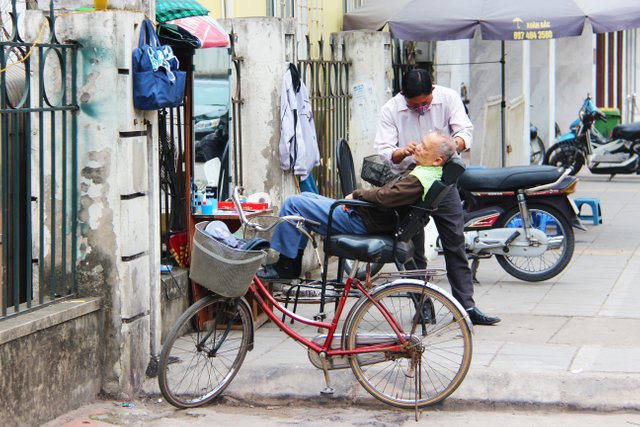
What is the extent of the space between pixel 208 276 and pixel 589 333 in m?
2.88

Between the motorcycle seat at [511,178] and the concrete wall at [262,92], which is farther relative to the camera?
the motorcycle seat at [511,178]

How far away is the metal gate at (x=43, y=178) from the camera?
5.84 m

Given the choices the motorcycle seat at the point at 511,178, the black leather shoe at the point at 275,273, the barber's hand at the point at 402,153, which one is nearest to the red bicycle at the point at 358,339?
the black leather shoe at the point at 275,273

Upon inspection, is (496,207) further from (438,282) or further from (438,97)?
(438,97)

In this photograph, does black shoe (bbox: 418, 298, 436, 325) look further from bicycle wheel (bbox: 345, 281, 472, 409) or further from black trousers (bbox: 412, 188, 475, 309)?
black trousers (bbox: 412, 188, 475, 309)

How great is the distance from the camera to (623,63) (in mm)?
27359

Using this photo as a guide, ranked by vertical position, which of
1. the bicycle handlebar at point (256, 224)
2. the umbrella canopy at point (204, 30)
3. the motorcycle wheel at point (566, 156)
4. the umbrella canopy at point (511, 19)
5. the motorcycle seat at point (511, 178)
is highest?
the umbrella canopy at point (511, 19)

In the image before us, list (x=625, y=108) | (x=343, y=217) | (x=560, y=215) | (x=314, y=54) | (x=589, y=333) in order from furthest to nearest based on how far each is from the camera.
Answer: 1. (x=625, y=108)
2. (x=314, y=54)
3. (x=560, y=215)
4. (x=589, y=333)
5. (x=343, y=217)

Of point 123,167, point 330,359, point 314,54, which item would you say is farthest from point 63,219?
point 314,54

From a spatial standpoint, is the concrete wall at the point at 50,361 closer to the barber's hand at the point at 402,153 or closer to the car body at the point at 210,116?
the barber's hand at the point at 402,153

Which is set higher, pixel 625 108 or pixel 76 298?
pixel 625 108

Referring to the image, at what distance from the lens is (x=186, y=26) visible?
23.4 feet

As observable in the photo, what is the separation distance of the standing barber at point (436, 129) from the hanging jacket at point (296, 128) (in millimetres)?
1418

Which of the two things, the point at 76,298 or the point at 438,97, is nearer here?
the point at 76,298
